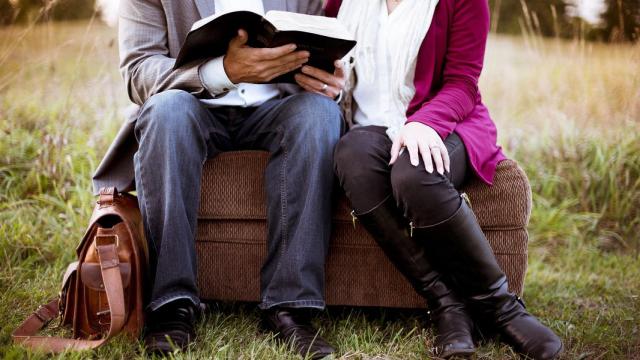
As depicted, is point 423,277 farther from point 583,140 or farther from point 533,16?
point 533,16

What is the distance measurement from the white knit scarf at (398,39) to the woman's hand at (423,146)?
0.12 m

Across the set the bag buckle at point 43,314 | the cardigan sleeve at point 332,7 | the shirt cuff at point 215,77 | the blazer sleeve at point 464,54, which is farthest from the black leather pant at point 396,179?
the bag buckle at point 43,314

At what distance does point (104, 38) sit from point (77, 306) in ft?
6.36

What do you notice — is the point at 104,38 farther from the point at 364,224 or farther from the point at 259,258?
the point at 364,224

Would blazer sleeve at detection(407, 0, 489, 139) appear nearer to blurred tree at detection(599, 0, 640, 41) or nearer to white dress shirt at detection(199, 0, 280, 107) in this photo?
white dress shirt at detection(199, 0, 280, 107)

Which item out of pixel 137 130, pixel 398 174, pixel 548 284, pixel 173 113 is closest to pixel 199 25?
pixel 173 113

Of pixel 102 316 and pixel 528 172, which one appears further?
pixel 528 172

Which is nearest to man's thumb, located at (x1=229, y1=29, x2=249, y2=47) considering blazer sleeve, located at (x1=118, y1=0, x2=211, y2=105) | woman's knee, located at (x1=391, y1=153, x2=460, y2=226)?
blazer sleeve, located at (x1=118, y1=0, x2=211, y2=105)

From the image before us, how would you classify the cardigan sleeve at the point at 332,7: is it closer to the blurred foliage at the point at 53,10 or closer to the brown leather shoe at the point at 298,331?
the brown leather shoe at the point at 298,331

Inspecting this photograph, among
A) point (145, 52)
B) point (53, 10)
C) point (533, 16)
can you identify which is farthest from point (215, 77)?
point (533, 16)

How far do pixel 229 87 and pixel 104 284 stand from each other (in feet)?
2.11

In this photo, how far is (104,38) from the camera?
132 inches

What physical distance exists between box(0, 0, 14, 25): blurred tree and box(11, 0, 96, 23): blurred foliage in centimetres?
2

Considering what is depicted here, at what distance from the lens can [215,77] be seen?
188cm
